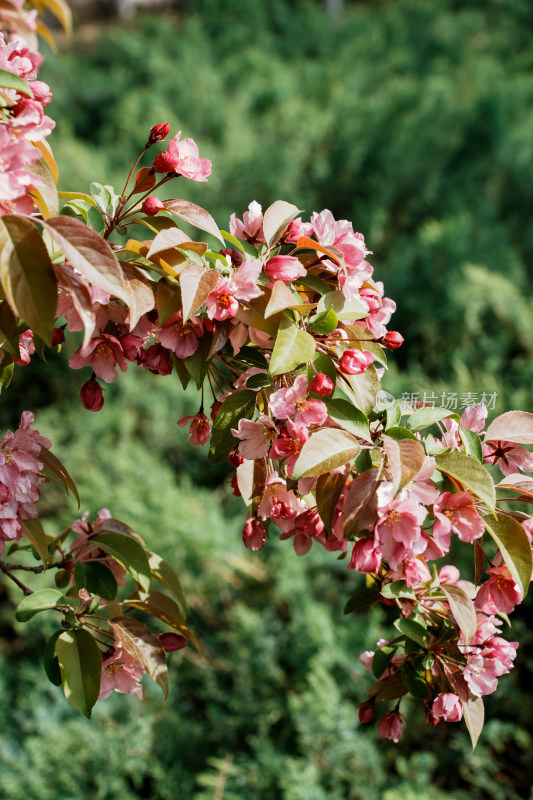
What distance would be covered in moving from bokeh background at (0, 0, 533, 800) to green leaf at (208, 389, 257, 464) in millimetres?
157

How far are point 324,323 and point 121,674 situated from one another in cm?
43

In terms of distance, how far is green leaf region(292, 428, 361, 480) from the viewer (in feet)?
1.78

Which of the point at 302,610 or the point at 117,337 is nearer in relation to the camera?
the point at 117,337

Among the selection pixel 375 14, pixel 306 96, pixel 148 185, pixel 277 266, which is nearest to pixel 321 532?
pixel 277 266

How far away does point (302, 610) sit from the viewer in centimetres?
188

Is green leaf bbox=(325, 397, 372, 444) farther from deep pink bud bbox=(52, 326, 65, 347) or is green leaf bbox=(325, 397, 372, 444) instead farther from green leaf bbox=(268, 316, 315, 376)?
deep pink bud bbox=(52, 326, 65, 347)

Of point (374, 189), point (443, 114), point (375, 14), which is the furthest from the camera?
point (375, 14)

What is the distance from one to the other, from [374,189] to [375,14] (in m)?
2.66

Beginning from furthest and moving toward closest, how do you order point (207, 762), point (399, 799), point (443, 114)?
point (443, 114) < point (207, 762) < point (399, 799)

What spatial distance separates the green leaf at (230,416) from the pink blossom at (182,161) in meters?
0.22

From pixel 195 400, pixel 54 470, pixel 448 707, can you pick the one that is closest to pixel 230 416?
pixel 54 470

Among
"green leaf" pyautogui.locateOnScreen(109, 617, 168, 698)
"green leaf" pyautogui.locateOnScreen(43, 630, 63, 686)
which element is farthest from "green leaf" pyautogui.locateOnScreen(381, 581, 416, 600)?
"green leaf" pyautogui.locateOnScreen(43, 630, 63, 686)

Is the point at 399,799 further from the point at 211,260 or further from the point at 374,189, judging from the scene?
A: the point at 374,189

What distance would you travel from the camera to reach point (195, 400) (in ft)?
8.70
